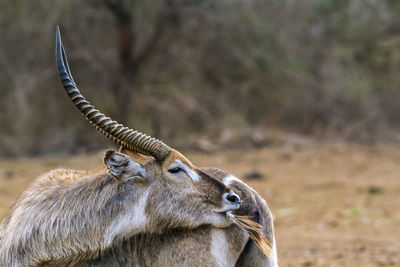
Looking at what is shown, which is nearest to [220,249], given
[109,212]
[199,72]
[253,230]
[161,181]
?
[253,230]

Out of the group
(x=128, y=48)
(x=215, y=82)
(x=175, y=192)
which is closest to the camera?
(x=175, y=192)

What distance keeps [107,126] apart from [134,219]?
76 cm

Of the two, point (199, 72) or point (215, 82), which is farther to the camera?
point (215, 82)

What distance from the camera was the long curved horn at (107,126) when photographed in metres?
5.05

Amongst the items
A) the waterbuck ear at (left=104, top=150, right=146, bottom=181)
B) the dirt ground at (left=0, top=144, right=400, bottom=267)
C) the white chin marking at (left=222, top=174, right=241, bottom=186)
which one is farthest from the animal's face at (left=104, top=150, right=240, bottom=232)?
the dirt ground at (left=0, top=144, right=400, bottom=267)

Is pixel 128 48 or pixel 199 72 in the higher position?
pixel 199 72

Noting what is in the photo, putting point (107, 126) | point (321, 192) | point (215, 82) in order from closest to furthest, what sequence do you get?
point (107, 126)
point (321, 192)
point (215, 82)

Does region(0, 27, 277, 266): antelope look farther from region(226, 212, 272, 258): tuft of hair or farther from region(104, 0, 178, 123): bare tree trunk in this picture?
region(104, 0, 178, 123): bare tree trunk

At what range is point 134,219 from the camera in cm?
508

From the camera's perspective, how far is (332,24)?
19.6 m

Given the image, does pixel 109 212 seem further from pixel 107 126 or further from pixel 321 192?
pixel 321 192

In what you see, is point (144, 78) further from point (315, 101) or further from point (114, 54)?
point (315, 101)

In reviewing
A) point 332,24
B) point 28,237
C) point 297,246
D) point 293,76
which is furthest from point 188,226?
point 332,24

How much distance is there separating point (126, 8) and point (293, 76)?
5.08m
